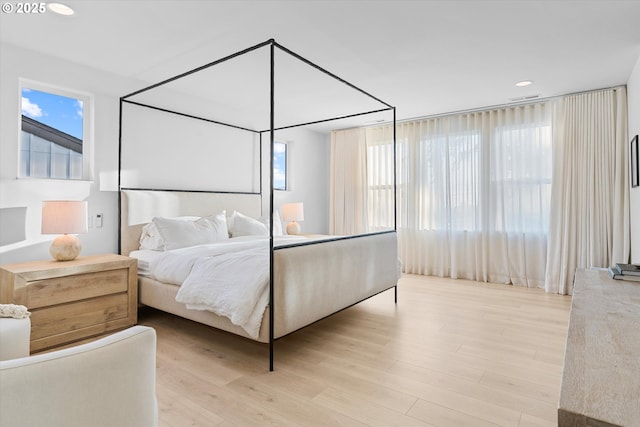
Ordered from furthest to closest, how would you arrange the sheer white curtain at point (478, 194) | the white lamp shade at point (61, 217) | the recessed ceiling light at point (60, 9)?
the sheer white curtain at point (478, 194) < the white lamp shade at point (61, 217) < the recessed ceiling light at point (60, 9)

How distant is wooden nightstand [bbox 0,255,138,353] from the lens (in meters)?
2.40

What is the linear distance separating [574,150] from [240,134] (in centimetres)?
421

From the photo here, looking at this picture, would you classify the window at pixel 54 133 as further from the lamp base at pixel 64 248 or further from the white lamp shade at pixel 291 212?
the white lamp shade at pixel 291 212

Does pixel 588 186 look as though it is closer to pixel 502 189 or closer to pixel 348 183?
pixel 502 189

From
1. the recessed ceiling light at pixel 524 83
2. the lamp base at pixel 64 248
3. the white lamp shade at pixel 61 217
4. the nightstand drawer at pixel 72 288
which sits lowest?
the nightstand drawer at pixel 72 288

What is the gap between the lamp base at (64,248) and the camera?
9.05ft

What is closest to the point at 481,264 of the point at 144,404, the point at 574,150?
the point at 574,150

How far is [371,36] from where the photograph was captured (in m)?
2.67

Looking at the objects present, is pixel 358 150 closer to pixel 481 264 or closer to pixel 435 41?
pixel 481 264

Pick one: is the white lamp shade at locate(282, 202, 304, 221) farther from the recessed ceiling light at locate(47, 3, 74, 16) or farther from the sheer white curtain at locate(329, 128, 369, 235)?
the recessed ceiling light at locate(47, 3, 74, 16)

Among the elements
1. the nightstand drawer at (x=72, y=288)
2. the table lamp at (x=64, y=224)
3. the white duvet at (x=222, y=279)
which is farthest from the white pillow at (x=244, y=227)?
the table lamp at (x=64, y=224)

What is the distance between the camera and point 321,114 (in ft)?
16.6

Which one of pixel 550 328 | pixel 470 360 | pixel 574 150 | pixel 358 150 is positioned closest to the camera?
pixel 470 360

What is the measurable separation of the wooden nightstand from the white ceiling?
1773mm
